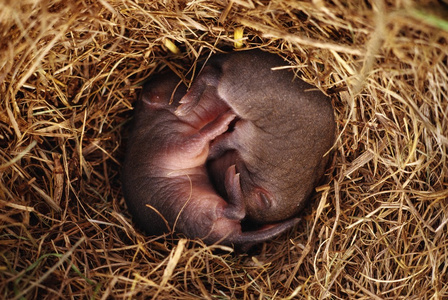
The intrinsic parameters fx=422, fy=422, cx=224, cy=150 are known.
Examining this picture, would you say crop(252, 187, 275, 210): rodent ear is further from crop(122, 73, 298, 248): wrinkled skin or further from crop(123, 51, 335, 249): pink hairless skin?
crop(122, 73, 298, 248): wrinkled skin

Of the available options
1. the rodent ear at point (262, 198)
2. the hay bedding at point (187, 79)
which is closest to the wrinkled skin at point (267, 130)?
the rodent ear at point (262, 198)

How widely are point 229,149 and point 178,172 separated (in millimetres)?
404

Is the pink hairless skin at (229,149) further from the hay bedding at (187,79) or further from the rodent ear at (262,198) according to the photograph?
the hay bedding at (187,79)

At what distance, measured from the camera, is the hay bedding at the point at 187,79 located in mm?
2289

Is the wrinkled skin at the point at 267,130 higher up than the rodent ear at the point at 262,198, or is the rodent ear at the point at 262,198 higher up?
the wrinkled skin at the point at 267,130

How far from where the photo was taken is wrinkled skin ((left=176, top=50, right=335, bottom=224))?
2.77 metres

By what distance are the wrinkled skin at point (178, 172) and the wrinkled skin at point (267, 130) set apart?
3.5 inches

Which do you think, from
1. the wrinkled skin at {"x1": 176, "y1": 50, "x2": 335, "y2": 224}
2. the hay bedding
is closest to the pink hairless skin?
the wrinkled skin at {"x1": 176, "y1": 50, "x2": 335, "y2": 224}

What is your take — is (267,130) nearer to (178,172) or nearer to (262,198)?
(262,198)

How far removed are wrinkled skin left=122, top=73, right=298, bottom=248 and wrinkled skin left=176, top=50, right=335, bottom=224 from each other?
9 cm

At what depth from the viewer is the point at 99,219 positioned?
2.88 m

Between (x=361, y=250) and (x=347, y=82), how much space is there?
3.51 feet

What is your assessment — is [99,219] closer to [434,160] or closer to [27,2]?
[27,2]

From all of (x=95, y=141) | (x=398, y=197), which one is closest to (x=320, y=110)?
(x=398, y=197)
